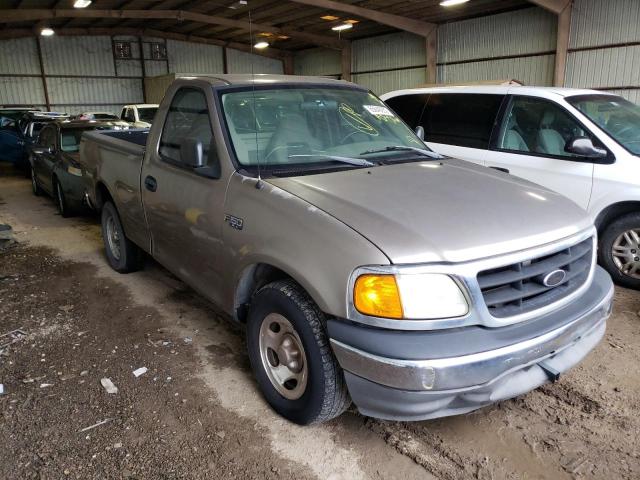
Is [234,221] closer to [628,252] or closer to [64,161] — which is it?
[628,252]

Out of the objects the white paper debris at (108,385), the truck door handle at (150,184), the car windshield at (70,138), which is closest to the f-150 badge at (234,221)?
the truck door handle at (150,184)

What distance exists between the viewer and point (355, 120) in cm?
367

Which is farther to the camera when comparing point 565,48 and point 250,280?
point 565,48

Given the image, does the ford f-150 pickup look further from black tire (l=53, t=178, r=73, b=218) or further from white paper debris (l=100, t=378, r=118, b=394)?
black tire (l=53, t=178, r=73, b=218)

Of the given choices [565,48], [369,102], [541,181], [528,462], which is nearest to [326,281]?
[528,462]

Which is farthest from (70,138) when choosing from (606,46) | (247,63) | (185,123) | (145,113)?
(247,63)

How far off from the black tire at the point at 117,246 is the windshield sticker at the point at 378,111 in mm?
2653

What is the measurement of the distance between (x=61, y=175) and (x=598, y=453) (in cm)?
774

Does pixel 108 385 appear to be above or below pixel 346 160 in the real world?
below

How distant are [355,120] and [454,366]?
2.11 metres

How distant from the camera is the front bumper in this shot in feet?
6.88

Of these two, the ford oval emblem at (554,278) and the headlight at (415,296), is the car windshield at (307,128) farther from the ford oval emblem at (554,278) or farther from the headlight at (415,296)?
the ford oval emblem at (554,278)

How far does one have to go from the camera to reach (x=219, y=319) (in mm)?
4230

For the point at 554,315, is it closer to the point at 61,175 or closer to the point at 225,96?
the point at 225,96
